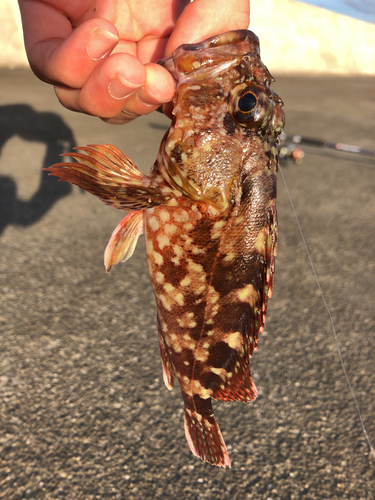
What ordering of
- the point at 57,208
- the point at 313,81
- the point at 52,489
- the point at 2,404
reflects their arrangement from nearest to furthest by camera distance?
the point at 52,489
the point at 2,404
the point at 57,208
the point at 313,81

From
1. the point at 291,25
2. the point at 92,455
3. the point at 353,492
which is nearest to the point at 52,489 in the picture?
the point at 92,455

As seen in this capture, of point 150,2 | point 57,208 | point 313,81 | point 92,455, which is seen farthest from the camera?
point 313,81

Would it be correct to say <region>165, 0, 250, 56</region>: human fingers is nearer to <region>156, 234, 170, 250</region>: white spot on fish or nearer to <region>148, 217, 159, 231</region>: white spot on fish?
<region>148, 217, 159, 231</region>: white spot on fish

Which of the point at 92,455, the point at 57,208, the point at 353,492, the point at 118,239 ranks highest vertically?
the point at 57,208

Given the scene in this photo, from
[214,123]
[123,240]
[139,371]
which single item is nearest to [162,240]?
[123,240]

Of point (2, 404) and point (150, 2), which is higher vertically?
point (150, 2)

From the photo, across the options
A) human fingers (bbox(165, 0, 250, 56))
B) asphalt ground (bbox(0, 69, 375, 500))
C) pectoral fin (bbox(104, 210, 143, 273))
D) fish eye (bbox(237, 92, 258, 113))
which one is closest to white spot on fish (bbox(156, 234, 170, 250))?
pectoral fin (bbox(104, 210, 143, 273))

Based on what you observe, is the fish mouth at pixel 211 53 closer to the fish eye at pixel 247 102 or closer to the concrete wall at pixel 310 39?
the fish eye at pixel 247 102

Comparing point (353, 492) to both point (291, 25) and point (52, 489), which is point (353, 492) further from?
point (291, 25)
